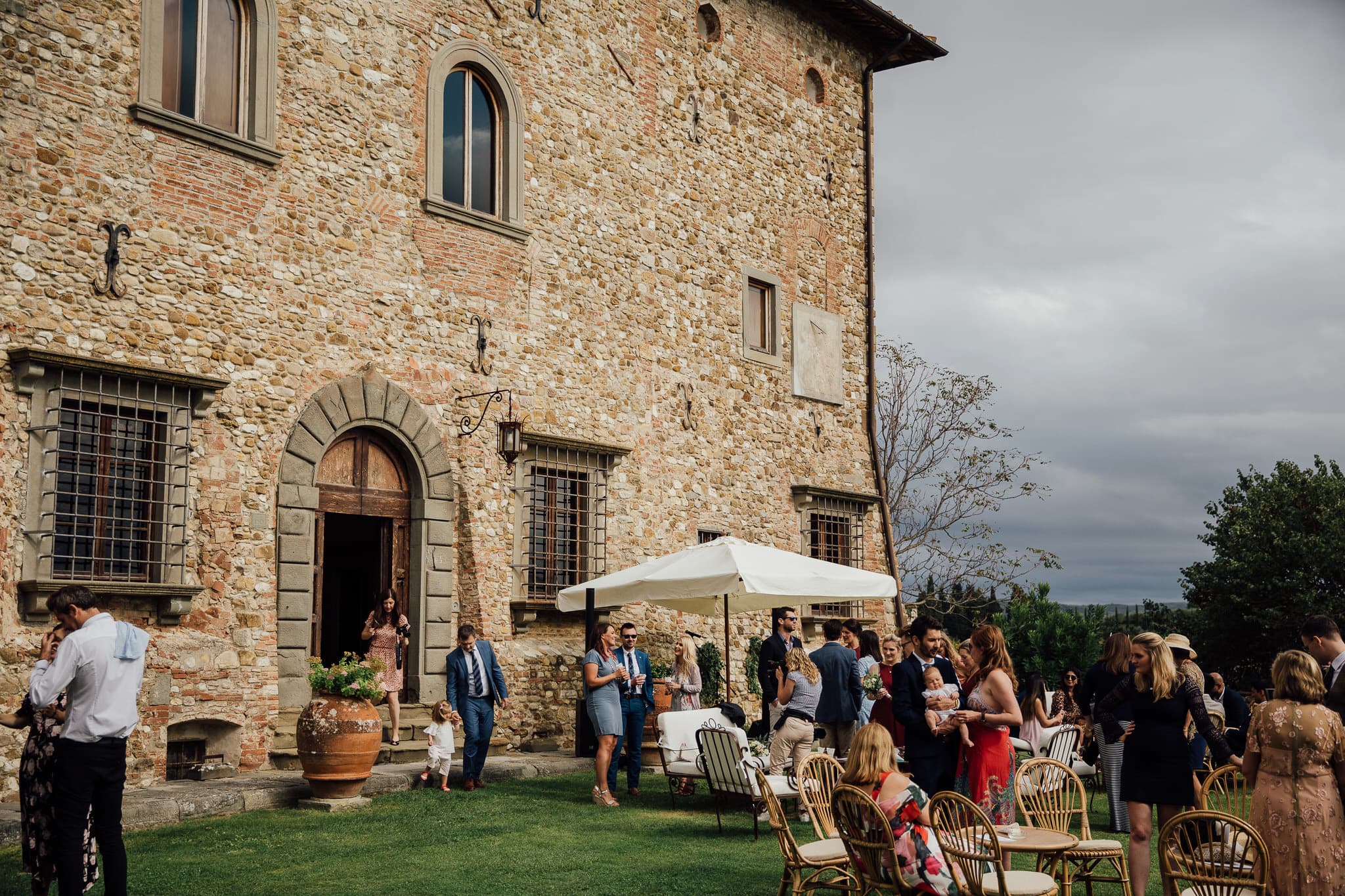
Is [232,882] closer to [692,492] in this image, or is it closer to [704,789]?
[704,789]

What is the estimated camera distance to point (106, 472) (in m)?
9.95

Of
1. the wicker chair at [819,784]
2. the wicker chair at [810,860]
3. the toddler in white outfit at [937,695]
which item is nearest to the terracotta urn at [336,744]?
the wicker chair at [819,784]

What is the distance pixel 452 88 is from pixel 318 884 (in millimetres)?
8844

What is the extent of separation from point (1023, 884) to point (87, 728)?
4596 mm

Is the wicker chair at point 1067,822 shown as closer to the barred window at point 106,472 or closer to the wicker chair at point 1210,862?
the wicker chair at point 1210,862

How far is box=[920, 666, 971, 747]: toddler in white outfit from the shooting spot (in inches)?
259

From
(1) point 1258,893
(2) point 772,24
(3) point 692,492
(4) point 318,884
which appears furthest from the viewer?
(2) point 772,24

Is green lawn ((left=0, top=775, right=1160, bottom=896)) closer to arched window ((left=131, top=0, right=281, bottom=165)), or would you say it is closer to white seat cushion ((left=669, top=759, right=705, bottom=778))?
white seat cushion ((left=669, top=759, right=705, bottom=778))

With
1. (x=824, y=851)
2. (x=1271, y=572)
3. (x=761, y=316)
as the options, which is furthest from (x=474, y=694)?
(x=1271, y=572)

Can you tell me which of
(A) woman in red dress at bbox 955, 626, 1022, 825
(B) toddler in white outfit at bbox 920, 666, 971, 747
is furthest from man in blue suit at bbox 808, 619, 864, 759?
(A) woman in red dress at bbox 955, 626, 1022, 825

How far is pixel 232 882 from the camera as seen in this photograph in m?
7.13

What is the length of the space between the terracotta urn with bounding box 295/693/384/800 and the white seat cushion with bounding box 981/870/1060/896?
5.60 metres

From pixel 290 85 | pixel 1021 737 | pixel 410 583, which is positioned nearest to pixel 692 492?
pixel 410 583

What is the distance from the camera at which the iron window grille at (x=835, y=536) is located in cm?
1762
